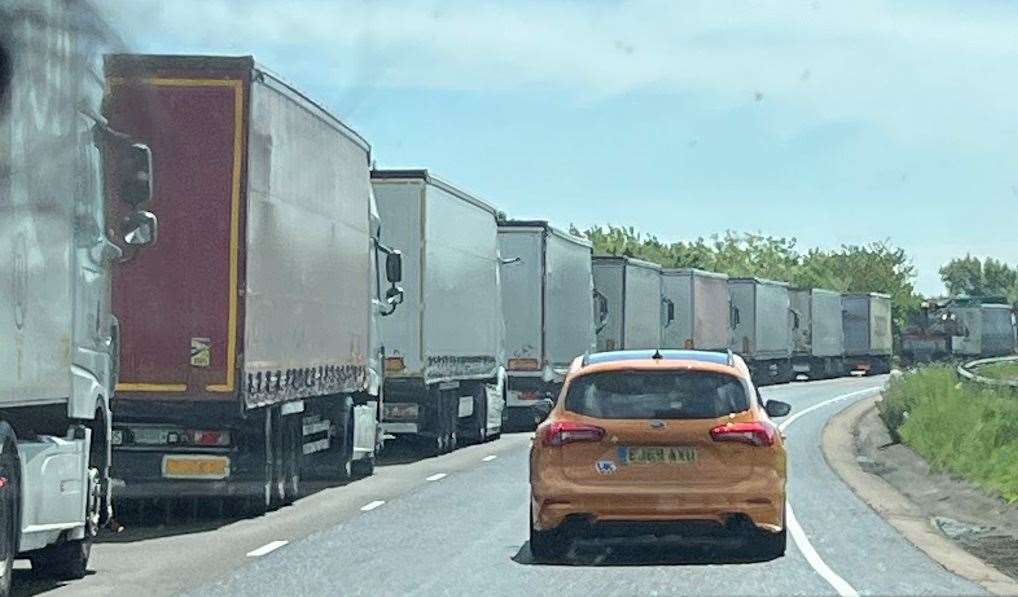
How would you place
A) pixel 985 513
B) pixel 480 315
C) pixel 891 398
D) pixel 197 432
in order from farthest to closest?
1. pixel 891 398
2. pixel 480 315
3. pixel 985 513
4. pixel 197 432

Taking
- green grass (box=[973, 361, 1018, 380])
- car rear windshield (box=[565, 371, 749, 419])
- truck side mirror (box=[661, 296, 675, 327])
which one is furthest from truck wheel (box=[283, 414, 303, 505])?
green grass (box=[973, 361, 1018, 380])

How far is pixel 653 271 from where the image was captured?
50625mm

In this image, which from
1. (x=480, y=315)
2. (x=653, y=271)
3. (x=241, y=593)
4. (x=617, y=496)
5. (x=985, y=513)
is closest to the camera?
(x=241, y=593)

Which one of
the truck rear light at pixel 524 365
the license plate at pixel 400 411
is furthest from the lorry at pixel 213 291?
the truck rear light at pixel 524 365

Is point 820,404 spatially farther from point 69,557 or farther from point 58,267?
point 58,267

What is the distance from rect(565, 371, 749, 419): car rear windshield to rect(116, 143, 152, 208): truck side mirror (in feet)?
11.1

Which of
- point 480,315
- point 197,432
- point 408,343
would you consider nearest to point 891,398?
point 480,315

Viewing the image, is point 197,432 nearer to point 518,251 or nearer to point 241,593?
point 241,593

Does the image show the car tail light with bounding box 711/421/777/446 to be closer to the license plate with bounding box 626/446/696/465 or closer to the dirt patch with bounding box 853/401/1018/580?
the license plate with bounding box 626/446/696/465

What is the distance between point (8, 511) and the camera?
1158 centimetres

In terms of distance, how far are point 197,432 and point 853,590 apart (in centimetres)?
677

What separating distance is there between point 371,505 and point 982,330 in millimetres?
76552

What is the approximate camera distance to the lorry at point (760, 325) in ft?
215

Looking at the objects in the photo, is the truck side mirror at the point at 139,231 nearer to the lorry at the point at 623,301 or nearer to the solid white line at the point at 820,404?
the solid white line at the point at 820,404
